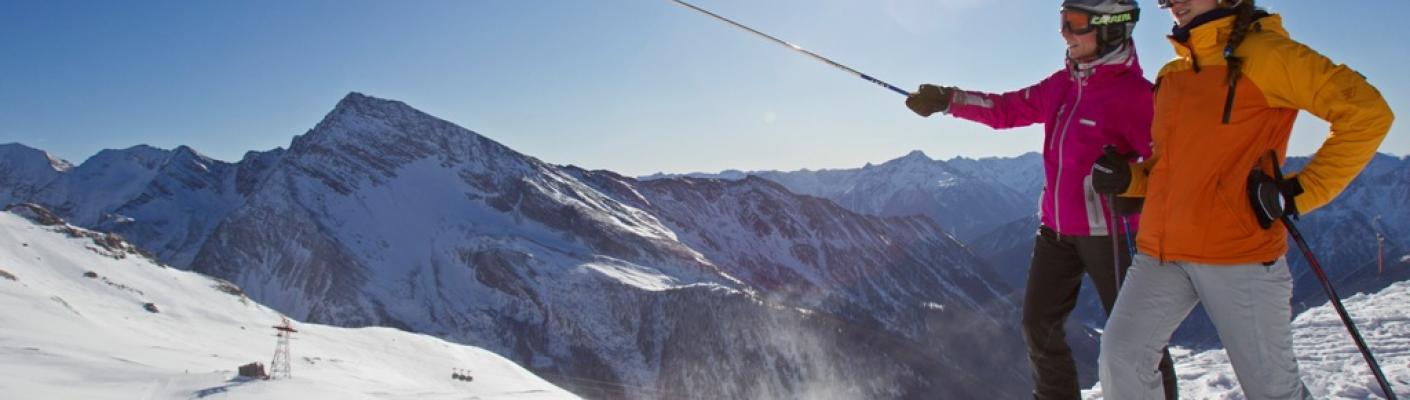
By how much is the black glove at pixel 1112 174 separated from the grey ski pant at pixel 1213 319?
483 mm

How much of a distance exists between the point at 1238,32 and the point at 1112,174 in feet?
3.65

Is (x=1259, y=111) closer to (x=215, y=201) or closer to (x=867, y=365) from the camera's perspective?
(x=867, y=365)

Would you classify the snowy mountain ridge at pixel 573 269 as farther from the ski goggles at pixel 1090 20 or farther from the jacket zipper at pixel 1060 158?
the ski goggles at pixel 1090 20

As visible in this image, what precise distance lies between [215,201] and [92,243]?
143 metres

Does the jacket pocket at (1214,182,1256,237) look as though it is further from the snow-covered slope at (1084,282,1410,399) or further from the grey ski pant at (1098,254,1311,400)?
the snow-covered slope at (1084,282,1410,399)

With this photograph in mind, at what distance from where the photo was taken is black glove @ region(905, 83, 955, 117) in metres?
7.10

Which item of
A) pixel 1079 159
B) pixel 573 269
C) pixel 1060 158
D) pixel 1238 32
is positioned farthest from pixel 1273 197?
pixel 573 269

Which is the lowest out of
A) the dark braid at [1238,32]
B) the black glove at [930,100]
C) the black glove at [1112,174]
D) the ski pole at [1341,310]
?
the ski pole at [1341,310]

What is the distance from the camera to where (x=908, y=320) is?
136 meters

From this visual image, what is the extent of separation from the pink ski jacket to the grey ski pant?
947 mm

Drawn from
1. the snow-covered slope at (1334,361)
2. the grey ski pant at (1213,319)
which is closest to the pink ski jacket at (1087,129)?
the grey ski pant at (1213,319)

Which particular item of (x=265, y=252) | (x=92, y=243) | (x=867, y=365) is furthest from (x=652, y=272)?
Answer: (x=92, y=243)

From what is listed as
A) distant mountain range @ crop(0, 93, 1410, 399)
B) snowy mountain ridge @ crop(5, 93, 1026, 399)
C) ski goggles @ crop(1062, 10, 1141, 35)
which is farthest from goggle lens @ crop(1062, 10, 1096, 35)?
snowy mountain ridge @ crop(5, 93, 1026, 399)

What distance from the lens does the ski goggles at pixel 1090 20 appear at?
18.7 feet
